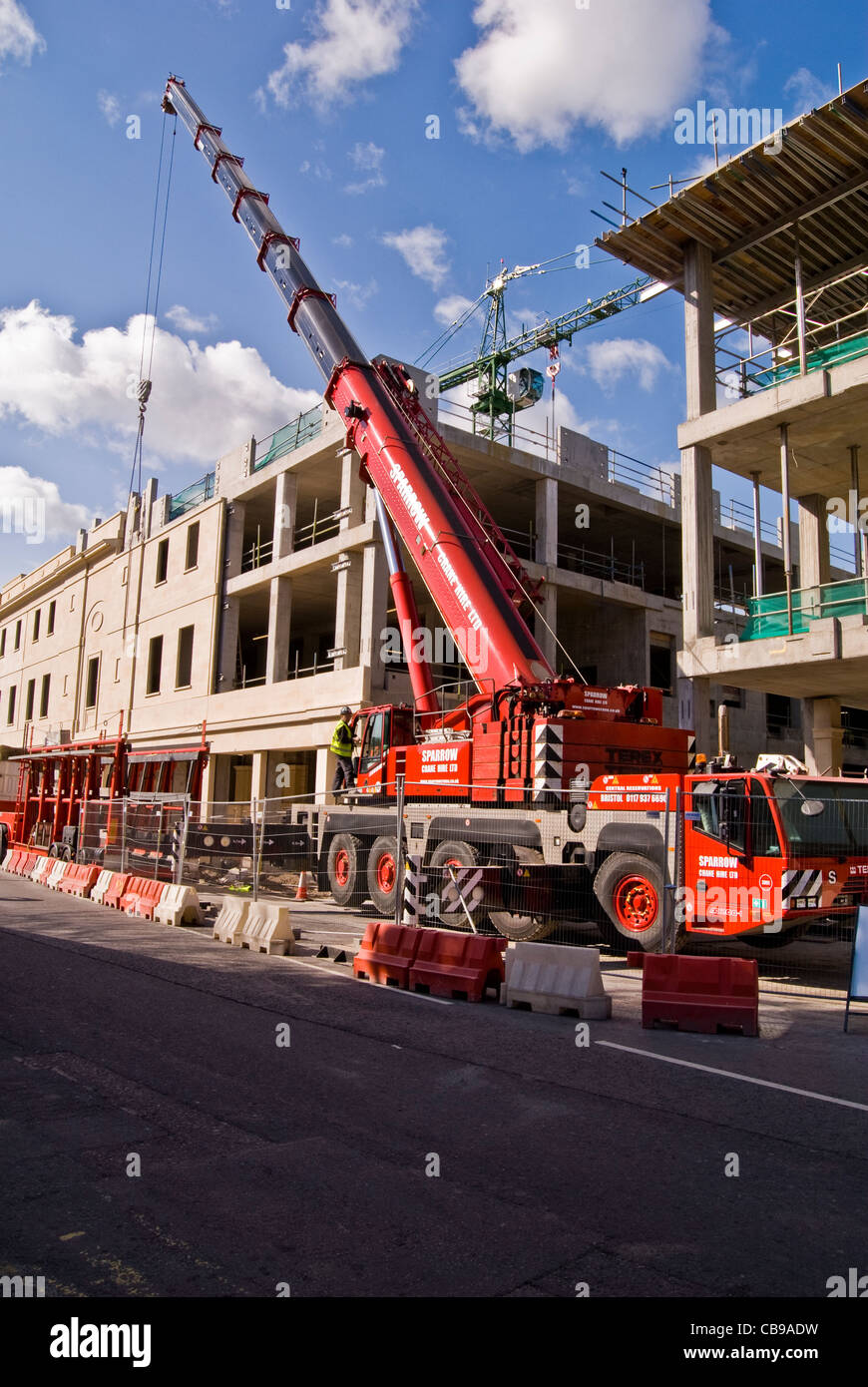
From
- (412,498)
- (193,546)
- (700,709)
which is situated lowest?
(700,709)

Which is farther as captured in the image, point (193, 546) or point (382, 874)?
point (193, 546)

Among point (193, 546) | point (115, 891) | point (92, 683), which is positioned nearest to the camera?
point (115, 891)

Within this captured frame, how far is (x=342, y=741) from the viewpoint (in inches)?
683

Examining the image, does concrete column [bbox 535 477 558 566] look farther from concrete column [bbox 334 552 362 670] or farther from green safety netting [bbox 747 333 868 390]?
green safety netting [bbox 747 333 868 390]

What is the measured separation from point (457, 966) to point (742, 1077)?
3325 millimetres

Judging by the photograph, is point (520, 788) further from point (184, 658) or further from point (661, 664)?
point (184, 658)

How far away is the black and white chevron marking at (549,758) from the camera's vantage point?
1236cm

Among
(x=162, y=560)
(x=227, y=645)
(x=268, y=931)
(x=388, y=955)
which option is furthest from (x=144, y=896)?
(x=162, y=560)

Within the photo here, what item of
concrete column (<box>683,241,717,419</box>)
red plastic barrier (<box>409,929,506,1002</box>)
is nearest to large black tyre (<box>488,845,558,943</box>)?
red plastic barrier (<box>409,929,506,1002</box>)

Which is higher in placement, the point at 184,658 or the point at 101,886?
the point at 184,658

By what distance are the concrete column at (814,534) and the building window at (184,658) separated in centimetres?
2044

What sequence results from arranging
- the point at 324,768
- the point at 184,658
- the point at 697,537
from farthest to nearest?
the point at 184,658 < the point at 324,768 < the point at 697,537
